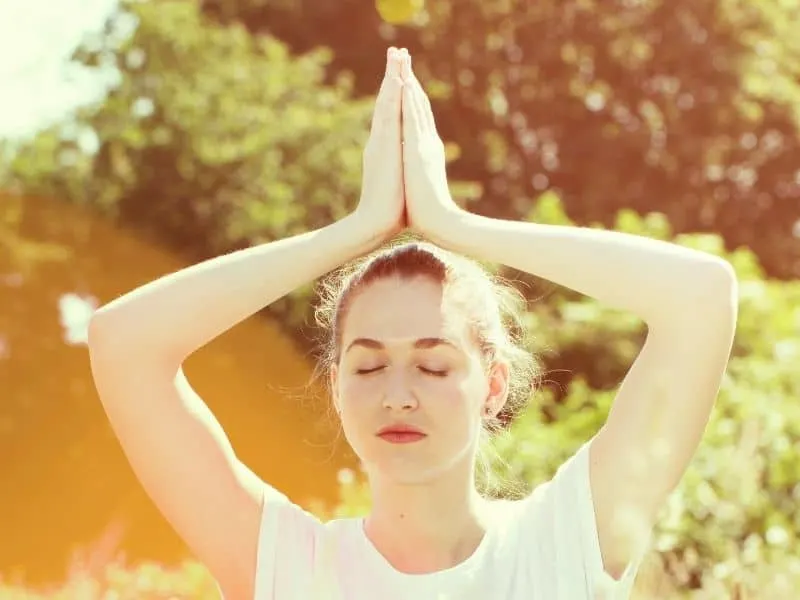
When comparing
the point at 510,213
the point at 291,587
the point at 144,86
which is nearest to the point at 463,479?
the point at 291,587

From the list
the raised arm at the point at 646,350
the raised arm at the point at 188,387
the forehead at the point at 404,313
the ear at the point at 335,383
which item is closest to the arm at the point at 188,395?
the raised arm at the point at 188,387

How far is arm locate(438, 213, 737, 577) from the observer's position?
2.02 metres

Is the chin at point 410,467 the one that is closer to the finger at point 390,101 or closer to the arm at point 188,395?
the arm at point 188,395

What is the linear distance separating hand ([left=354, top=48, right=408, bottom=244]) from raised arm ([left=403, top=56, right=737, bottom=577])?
220 millimetres

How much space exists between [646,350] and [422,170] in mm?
580

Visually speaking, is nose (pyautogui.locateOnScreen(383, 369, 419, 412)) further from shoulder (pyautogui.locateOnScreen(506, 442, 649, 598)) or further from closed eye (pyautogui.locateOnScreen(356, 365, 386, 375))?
shoulder (pyautogui.locateOnScreen(506, 442, 649, 598))

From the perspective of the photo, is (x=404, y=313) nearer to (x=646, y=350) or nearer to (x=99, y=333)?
(x=646, y=350)

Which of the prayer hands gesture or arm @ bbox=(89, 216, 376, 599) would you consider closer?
arm @ bbox=(89, 216, 376, 599)

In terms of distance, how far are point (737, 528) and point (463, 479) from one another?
2800 mm

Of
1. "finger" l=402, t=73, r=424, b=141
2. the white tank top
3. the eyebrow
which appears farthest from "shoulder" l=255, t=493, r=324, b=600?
"finger" l=402, t=73, r=424, b=141

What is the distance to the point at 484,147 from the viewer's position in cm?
1561

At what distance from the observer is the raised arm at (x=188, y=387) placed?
2092 mm

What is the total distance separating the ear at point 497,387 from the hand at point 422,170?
28 cm

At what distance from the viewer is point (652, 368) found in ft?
6.72
